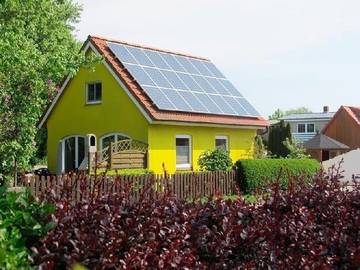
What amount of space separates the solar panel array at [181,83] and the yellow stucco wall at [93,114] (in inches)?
41.3

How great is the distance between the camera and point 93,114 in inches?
1135

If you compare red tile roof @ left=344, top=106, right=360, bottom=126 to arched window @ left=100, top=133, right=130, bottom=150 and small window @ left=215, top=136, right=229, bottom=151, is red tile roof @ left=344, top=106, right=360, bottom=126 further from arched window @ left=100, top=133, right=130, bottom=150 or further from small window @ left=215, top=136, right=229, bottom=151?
arched window @ left=100, top=133, right=130, bottom=150

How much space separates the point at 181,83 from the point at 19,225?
80.9 feet

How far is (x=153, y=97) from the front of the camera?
26.1 m

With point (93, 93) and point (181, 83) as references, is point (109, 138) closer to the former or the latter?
point (93, 93)

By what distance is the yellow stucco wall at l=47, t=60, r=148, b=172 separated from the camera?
26938 millimetres

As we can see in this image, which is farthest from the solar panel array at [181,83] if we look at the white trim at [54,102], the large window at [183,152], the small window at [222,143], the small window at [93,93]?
the white trim at [54,102]

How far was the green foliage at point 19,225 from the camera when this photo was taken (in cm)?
375

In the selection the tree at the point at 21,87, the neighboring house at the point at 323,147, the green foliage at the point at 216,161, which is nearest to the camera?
the tree at the point at 21,87

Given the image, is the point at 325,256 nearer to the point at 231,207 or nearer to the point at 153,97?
the point at 231,207

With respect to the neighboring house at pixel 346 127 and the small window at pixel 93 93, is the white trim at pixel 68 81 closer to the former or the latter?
the small window at pixel 93 93

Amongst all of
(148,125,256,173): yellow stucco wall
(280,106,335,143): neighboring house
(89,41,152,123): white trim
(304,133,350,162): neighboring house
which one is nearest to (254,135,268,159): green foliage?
(148,125,256,173): yellow stucco wall

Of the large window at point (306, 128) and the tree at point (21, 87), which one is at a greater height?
the large window at point (306, 128)

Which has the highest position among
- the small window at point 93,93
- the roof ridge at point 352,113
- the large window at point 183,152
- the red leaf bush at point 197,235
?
the roof ridge at point 352,113
